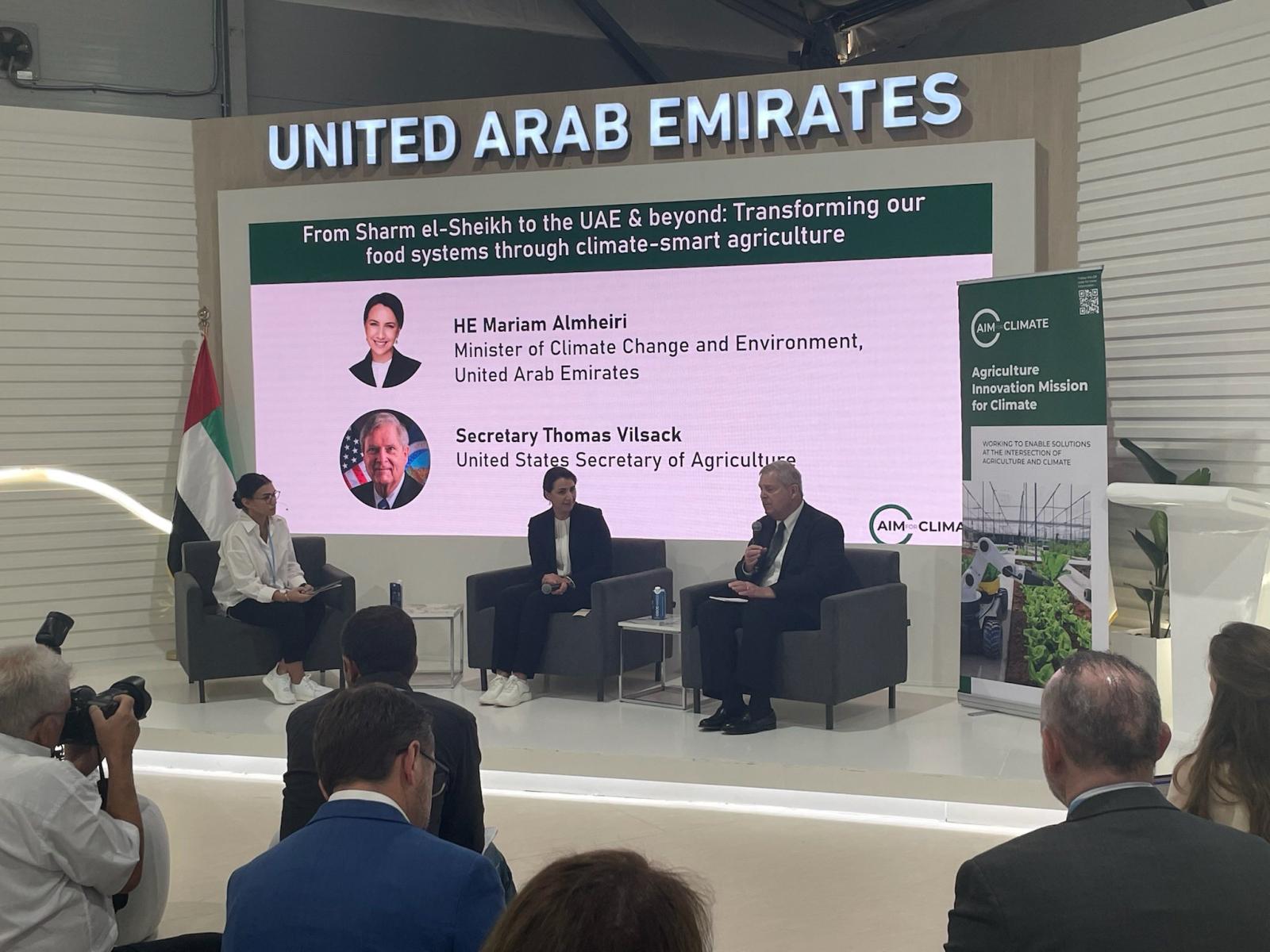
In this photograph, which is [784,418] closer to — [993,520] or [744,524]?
[744,524]

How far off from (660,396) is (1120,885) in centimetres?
532

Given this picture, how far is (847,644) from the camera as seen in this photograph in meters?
5.62

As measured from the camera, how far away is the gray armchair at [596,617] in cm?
620

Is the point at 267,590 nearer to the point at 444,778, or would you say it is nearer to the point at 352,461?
the point at 352,461

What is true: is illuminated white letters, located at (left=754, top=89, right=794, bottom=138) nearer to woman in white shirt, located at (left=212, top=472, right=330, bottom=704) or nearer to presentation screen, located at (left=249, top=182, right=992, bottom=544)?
presentation screen, located at (left=249, top=182, right=992, bottom=544)

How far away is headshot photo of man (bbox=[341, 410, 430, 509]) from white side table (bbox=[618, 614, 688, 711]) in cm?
168

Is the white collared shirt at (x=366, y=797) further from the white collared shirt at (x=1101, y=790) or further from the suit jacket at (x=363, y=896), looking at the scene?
the white collared shirt at (x=1101, y=790)

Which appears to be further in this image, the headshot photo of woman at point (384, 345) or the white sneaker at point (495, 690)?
the headshot photo of woman at point (384, 345)

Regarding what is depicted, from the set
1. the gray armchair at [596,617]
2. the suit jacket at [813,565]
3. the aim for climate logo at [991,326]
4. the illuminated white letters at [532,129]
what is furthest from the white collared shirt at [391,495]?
the aim for climate logo at [991,326]

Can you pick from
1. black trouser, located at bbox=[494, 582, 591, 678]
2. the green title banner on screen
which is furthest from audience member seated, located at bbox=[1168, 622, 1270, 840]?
the green title banner on screen

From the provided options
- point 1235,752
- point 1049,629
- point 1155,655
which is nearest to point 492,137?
point 1049,629

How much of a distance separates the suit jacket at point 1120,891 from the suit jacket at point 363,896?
27.0 inches

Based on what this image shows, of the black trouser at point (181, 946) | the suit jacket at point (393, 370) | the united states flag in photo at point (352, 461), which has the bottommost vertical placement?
the black trouser at point (181, 946)

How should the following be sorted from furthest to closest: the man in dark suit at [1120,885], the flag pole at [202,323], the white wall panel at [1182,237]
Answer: the flag pole at [202,323] → the white wall panel at [1182,237] → the man in dark suit at [1120,885]
